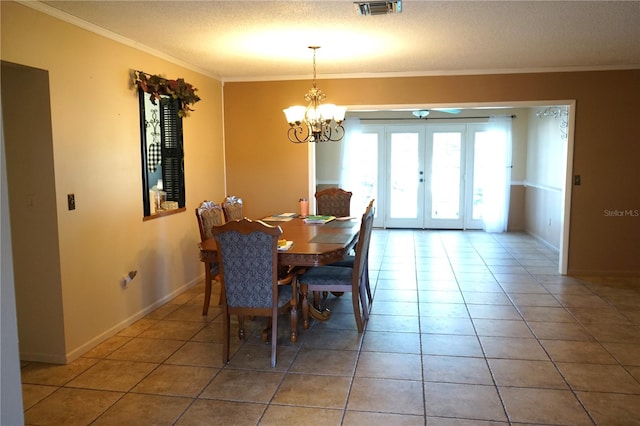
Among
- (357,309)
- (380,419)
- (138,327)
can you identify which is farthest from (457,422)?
(138,327)

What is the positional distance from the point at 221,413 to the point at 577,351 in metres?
2.38

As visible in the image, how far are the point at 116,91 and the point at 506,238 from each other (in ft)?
20.3

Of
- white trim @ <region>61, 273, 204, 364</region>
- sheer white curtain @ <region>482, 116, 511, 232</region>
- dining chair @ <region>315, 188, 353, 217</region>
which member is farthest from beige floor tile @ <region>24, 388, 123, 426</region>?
sheer white curtain @ <region>482, 116, 511, 232</region>

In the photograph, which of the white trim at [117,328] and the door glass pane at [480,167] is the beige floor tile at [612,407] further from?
the door glass pane at [480,167]

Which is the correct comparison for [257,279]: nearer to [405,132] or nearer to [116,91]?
[116,91]

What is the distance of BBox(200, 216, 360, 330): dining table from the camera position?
317 cm

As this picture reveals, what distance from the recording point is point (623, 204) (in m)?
5.24

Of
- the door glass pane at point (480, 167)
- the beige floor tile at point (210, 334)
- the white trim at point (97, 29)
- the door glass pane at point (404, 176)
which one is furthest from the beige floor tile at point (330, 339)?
the door glass pane at point (480, 167)

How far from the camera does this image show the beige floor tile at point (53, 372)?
2.93 metres

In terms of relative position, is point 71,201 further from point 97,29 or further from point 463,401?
point 463,401

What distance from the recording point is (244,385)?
112 inches

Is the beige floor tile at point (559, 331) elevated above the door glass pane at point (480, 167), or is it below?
below

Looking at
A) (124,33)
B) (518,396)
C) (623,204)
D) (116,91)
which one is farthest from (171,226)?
(623,204)

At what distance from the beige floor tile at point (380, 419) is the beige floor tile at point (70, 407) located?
1.31 m
